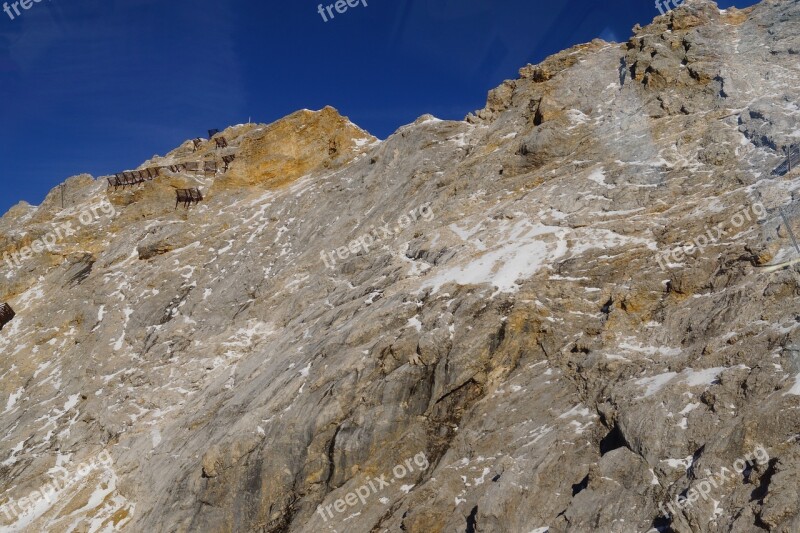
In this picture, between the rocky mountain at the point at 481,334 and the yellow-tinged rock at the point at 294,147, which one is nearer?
the rocky mountain at the point at 481,334

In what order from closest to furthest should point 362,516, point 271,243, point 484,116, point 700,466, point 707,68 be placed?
point 700,466 → point 362,516 → point 707,68 → point 271,243 → point 484,116

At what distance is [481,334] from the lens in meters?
15.9

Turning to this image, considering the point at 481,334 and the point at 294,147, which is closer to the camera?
the point at 481,334

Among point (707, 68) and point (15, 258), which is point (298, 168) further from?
point (707, 68)

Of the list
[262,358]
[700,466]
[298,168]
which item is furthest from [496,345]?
[298,168]

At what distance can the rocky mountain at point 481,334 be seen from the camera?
11359 mm

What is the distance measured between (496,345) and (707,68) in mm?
20335

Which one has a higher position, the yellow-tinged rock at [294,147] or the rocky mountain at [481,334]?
the yellow-tinged rock at [294,147]

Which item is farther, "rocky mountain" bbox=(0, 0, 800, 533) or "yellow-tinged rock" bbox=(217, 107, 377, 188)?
"yellow-tinged rock" bbox=(217, 107, 377, 188)

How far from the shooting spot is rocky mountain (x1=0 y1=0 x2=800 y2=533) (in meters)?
11.4

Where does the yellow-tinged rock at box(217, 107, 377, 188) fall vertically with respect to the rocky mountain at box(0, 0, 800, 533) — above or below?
above

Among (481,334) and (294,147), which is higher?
(294,147)

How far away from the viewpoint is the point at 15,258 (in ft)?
140

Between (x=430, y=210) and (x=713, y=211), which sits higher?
(x=430, y=210)
